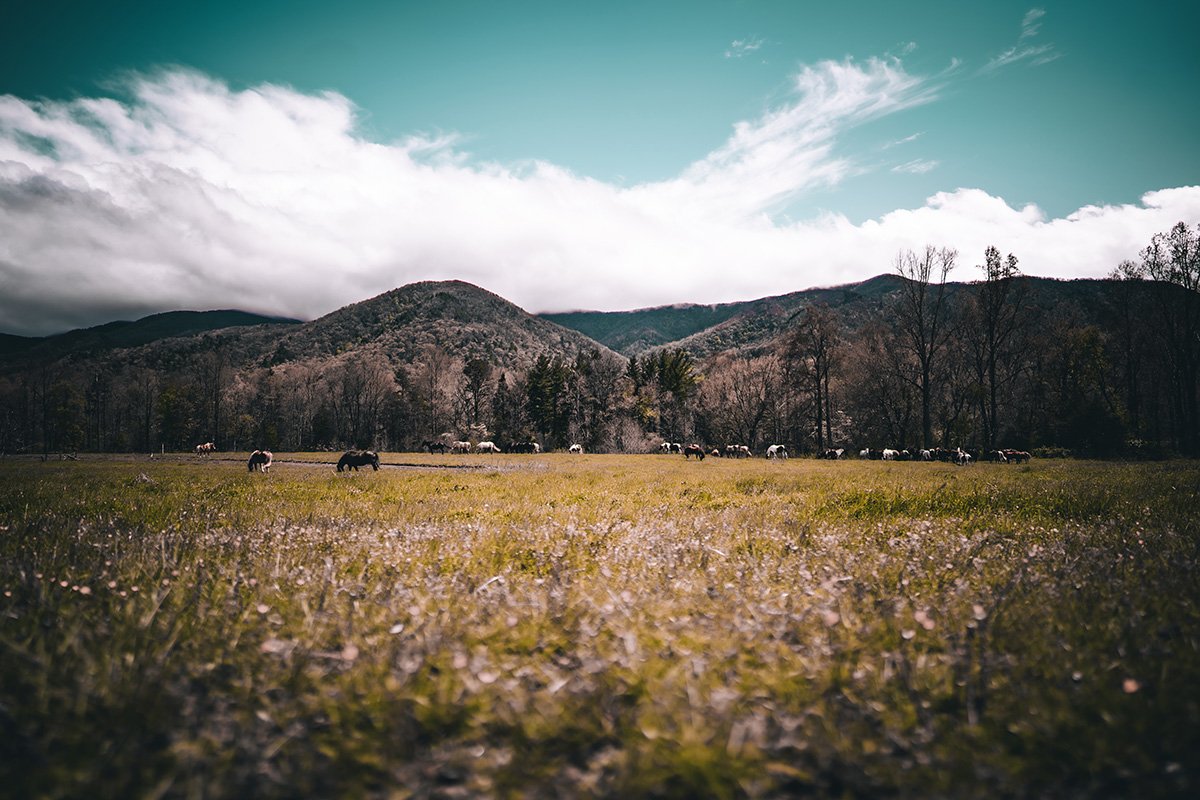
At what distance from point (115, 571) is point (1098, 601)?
30.6 feet

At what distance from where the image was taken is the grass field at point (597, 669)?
230 centimetres

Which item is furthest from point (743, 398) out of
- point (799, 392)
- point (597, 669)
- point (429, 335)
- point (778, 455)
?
point (429, 335)

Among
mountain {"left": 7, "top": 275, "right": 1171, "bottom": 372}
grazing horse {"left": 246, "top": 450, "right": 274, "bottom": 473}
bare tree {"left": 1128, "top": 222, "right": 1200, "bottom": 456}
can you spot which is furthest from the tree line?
grazing horse {"left": 246, "top": 450, "right": 274, "bottom": 473}

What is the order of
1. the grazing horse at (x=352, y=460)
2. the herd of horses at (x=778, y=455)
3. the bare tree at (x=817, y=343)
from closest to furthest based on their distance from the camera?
1. the grazing horse at (x=352, y=460)
2. the herd of horses at (x=778, y=455)
3. the bare tree at (x=817, y=343)

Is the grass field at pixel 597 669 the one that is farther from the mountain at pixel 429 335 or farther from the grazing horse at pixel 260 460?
the mountain at pixel 429 335

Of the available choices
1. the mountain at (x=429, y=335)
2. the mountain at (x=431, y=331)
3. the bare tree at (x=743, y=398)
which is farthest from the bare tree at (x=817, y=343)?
the mountain at (x=431, y=331)

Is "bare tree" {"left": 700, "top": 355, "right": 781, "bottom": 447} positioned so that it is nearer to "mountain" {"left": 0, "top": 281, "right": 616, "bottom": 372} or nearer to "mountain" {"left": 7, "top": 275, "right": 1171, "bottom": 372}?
"mountain" {"left": 7, "top": 275, "right": 1171, "bottom": 372}

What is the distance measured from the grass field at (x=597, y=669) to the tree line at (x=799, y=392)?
145 ft

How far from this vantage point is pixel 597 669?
2.93m

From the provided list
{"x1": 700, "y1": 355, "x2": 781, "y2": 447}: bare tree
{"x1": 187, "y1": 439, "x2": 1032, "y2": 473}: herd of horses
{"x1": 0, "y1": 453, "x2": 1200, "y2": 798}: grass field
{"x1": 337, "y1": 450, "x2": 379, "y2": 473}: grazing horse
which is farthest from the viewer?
{"x1": 700, "y1": 355, "x2": 781, "y2": 447}: bare tree

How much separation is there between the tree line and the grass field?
145ft

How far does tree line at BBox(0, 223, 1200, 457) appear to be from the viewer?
4253 cm

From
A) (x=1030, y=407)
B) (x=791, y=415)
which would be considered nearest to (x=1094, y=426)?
(x=1030, y=407)

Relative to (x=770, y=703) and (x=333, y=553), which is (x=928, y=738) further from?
(x=333, y=553)
